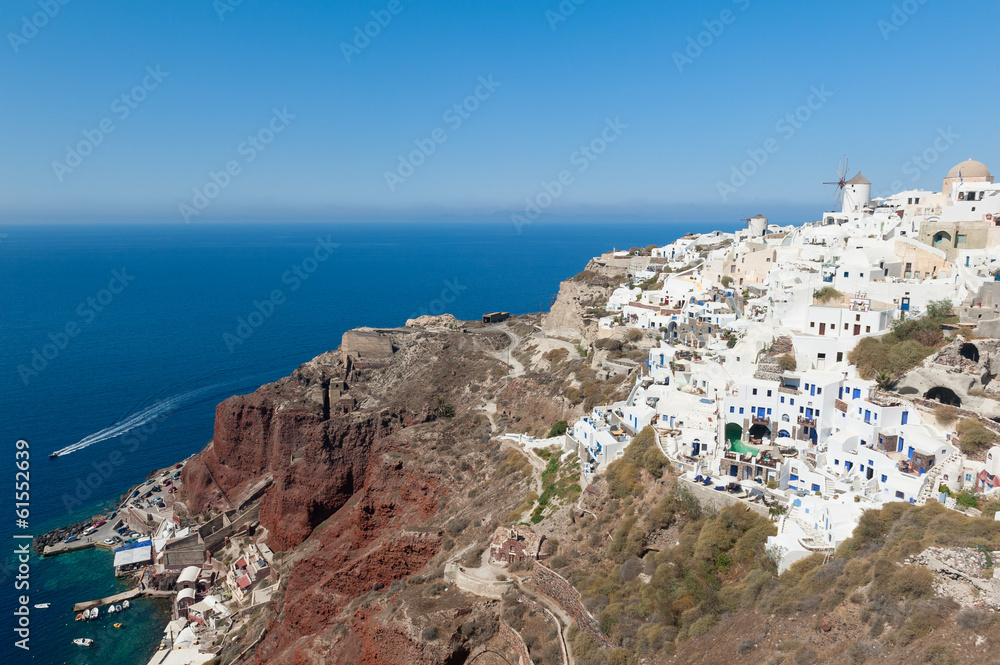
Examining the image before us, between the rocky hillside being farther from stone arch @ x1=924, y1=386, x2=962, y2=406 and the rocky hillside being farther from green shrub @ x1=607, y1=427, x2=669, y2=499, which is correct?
stone arch @ x1=924, y1=386, x2=962, y2=406

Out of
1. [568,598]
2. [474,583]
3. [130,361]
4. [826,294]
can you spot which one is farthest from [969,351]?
[130,361]

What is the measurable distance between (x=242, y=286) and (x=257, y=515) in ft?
399

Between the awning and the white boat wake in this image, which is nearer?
the awning

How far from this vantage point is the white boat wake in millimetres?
59219

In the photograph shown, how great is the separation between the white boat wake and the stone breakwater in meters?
51.1

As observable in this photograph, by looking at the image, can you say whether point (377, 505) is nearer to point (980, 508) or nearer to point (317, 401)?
point (317, 401)

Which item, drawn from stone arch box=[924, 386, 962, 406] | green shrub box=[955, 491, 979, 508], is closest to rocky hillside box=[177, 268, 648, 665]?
green shrub box=[955, 491, 979, 508]

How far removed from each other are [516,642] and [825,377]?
17245mm

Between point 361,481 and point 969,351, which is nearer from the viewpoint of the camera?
point 969,351

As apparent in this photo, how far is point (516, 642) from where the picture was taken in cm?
2400

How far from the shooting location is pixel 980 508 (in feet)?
67.5

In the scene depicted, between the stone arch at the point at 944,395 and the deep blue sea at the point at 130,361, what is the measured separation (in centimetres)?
4246

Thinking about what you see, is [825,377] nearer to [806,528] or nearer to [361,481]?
[806,528]

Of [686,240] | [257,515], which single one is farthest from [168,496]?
[686,240]
